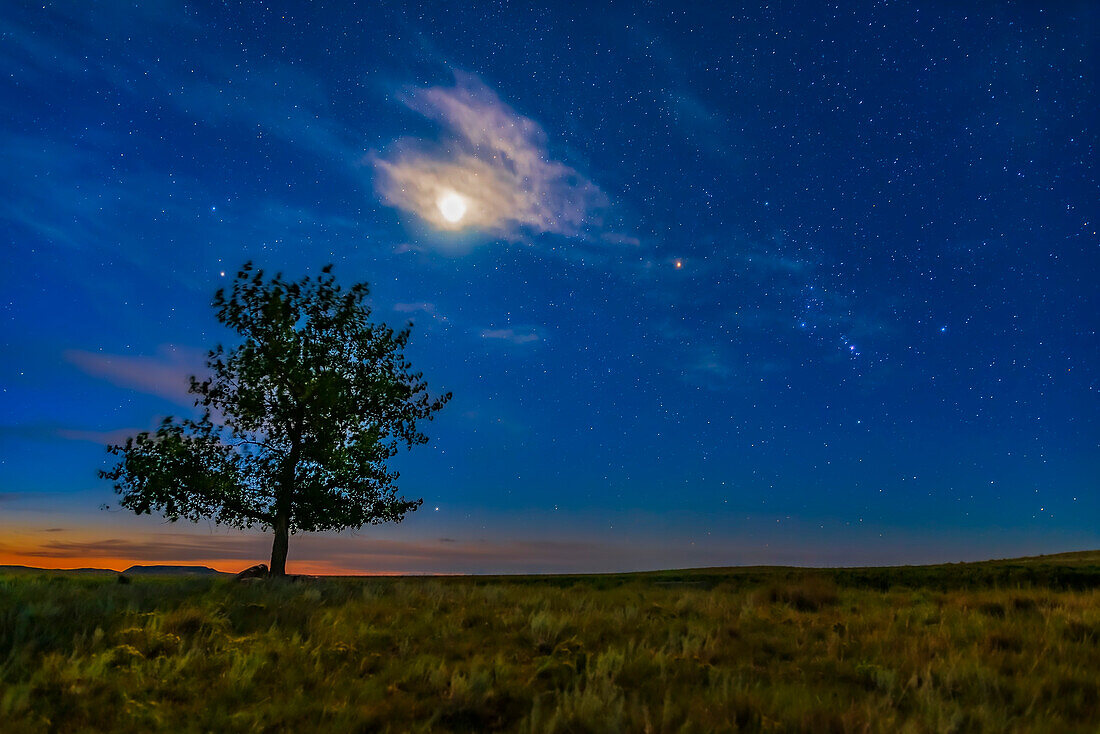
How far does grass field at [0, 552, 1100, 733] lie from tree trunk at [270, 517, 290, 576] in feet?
29.1

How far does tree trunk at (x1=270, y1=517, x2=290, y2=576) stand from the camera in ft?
68.6

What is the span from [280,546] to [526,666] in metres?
16.4

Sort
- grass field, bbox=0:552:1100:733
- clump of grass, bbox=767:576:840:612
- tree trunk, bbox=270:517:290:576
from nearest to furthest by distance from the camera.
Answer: grass field, bbox=0:552:1100:733, clump of grass, bbox=767:576:840:612, tree trunk, bbox=270:517:290:576

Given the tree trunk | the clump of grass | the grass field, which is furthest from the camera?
the tree trunk

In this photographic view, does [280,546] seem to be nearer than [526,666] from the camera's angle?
No

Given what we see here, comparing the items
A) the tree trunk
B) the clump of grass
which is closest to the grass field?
the clump of grass

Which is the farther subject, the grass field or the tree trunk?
the tree trunk

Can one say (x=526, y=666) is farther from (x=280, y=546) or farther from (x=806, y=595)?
(x=280, y=546)

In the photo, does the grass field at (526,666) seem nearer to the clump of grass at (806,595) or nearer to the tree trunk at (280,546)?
the clump of grass at (806,595)

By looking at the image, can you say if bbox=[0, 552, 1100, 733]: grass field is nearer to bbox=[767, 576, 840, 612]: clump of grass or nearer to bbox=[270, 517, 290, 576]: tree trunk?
bbox=[767, 576, 840, 612]: clump of grass

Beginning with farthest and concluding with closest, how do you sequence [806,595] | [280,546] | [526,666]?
[280,546]
[806,595]
[526,666]

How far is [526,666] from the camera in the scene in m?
7.85

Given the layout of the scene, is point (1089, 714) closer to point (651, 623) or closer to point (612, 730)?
point (612, 730)

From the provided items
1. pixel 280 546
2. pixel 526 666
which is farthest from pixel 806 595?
pixel 280 546
